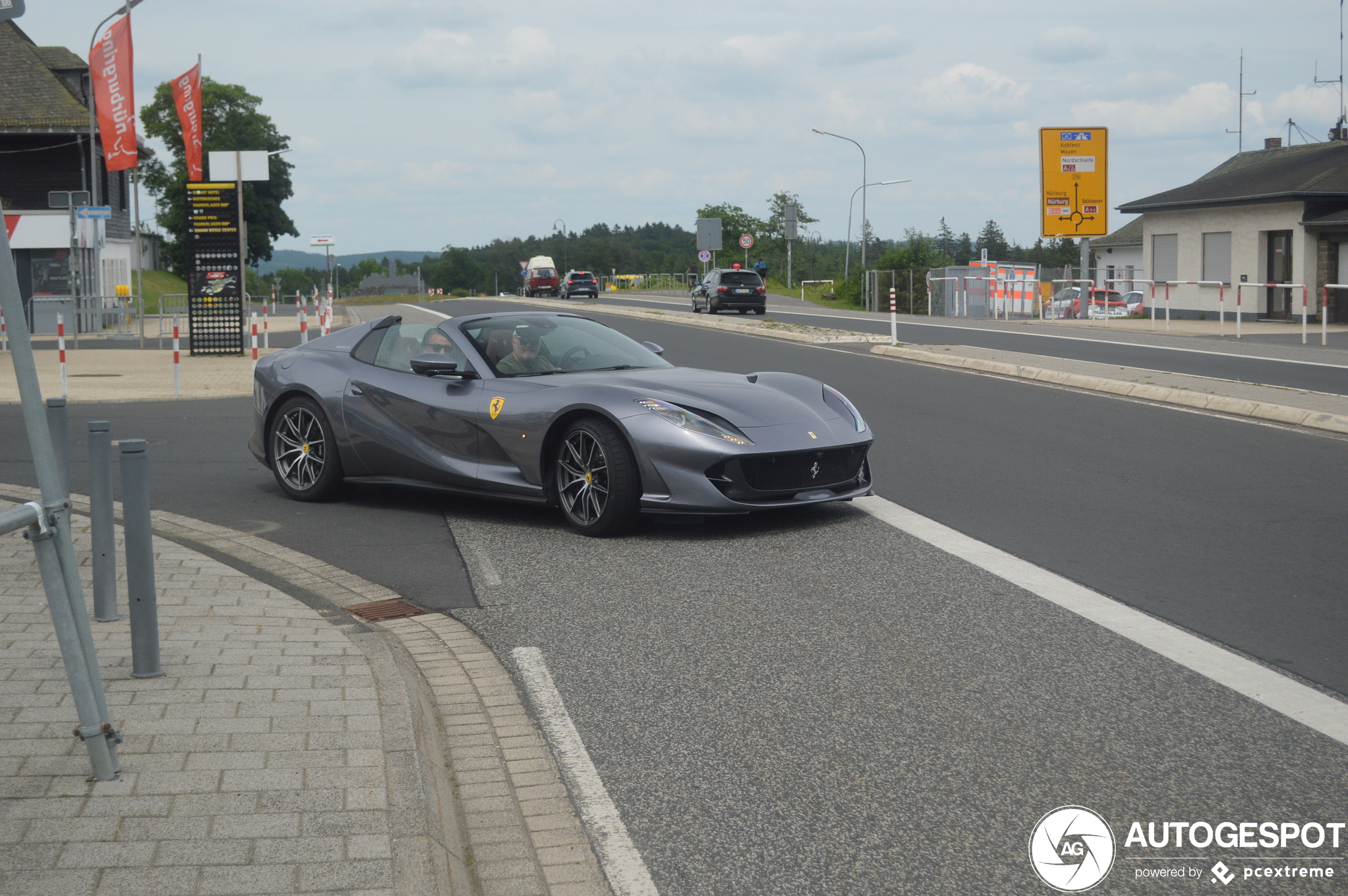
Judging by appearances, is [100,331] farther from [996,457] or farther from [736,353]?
[996,457]

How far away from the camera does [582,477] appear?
739cm

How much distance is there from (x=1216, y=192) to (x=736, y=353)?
21.7 metres

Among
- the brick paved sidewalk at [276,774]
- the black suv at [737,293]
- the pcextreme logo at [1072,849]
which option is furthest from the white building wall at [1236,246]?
the pcextreme logo at [1072,849]

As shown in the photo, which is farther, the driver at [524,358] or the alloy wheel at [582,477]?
the driver at [524,358]

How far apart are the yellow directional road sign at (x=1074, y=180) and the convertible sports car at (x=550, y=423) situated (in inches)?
1287

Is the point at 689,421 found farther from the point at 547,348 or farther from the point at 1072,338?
the point at 1072,338

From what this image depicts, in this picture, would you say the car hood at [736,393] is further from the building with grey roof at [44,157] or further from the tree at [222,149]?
the tree at [222,149]

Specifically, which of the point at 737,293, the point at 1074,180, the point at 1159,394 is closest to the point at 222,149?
the point at 737,293

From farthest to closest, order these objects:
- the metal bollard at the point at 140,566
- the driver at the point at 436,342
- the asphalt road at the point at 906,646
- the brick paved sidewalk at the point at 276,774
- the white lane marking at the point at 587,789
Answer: the driver at the point at 436,342 → the metal bollard at the point at 140,566 → the asphalt road at the point at 906,646 → the white lane marking at the point at 587,789 → the brick paved sidewalk at the point at 276,774

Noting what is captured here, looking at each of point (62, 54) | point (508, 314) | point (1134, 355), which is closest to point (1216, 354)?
point (1134, 355)

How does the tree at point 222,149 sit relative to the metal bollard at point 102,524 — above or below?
above

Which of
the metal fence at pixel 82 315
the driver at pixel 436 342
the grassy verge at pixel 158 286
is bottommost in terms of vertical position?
the driver at pixel 436 342

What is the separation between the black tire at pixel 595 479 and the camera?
7.14 m

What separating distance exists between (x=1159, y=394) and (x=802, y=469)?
325 inches
